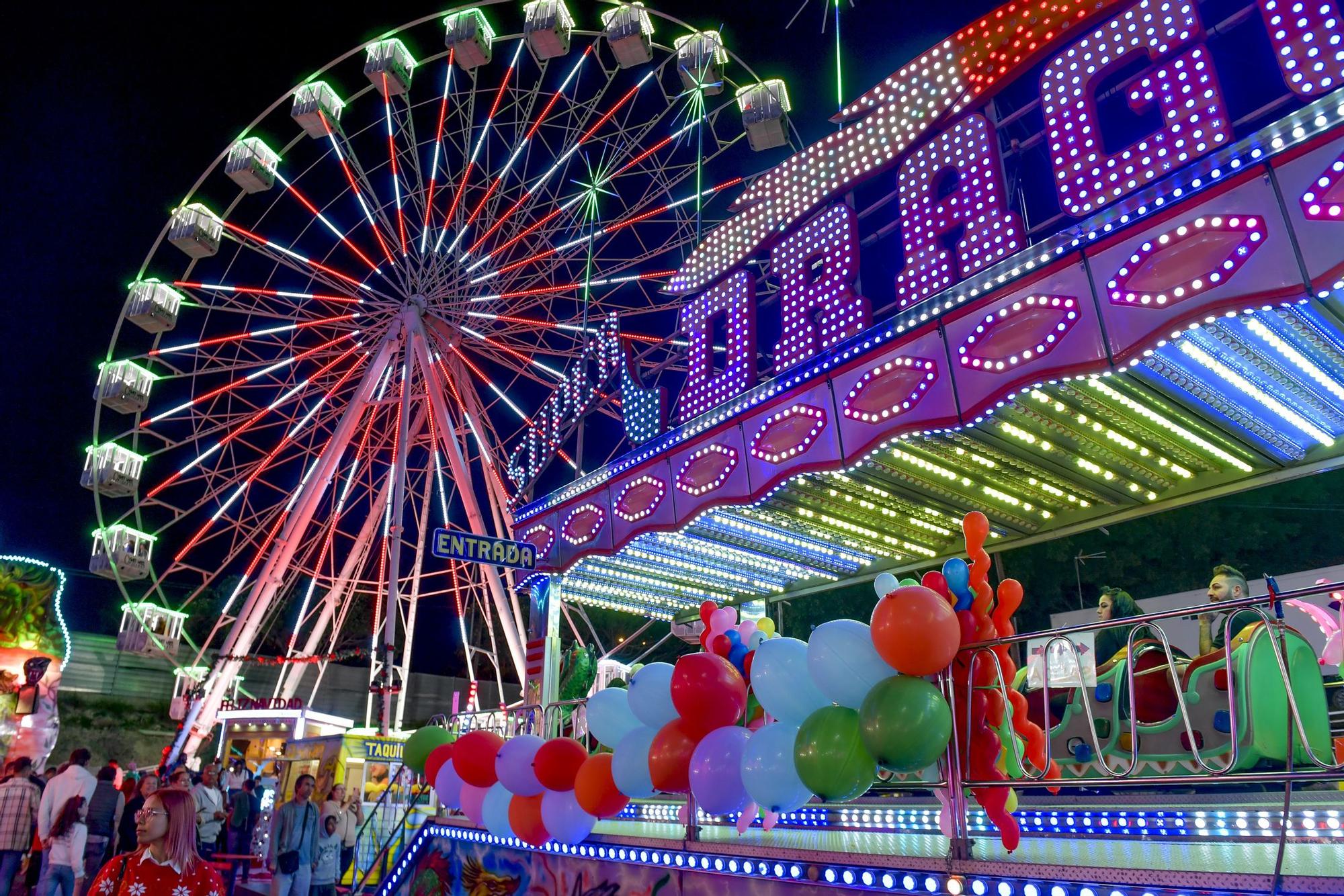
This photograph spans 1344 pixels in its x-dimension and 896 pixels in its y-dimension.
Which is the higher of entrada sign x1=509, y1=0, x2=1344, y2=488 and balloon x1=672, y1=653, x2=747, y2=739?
entrada sign x1=509, y1=0, x2=1344, y2=488

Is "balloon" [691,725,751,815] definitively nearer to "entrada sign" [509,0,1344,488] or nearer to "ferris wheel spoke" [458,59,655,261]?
"entrada sign" [509,0,1344,488]

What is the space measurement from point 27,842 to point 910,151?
10635 millimetres

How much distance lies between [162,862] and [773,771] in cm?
311

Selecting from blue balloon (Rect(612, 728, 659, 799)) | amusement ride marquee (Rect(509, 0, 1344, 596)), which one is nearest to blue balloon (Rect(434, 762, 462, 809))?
blue balloon (Rect(612, 728, 659, 799))

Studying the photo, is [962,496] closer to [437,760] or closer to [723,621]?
[723,621]

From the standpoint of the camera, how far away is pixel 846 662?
4477 millimetres

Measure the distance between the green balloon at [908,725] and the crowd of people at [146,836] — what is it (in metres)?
3.42

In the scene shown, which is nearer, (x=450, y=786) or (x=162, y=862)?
(x=162, y=862)

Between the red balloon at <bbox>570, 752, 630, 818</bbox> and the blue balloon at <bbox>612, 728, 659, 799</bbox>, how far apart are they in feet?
0.46

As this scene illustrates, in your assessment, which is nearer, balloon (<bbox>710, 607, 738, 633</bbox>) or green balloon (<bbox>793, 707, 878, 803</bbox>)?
green balloon (<bbox>793, 707, 878, 803</bbox>)

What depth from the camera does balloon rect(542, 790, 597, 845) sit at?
21.3 feet

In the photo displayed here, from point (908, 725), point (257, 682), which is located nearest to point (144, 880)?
point (908, 725)

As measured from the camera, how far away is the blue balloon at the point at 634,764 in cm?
586

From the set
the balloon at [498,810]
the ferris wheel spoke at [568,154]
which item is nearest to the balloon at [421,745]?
the balloon at [498,810]
